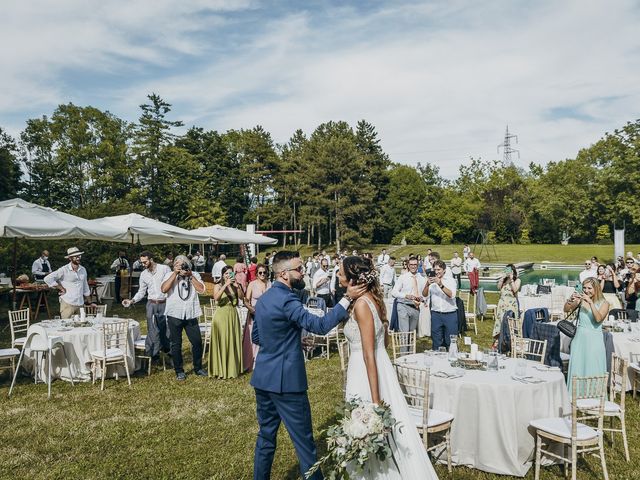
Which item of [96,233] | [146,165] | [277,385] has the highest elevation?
[146,165]

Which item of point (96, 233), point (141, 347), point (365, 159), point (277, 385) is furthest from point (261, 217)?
point (277, 385)

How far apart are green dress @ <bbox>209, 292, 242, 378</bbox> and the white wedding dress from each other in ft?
Result: 14.2

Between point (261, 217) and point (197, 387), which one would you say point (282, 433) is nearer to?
point (197, 387)

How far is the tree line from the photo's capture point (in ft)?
139

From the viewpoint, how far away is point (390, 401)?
3.59 m

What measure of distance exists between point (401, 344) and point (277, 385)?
3.84 metres

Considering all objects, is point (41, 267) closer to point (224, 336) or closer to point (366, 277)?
point (224, 336)

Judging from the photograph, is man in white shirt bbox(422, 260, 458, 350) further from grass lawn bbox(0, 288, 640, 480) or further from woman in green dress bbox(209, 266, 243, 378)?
woman in green dress bbox(209, 266, 243, 378)

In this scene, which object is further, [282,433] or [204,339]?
[204,339]

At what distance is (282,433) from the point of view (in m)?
5.53

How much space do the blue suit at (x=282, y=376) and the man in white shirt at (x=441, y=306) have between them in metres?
4.05

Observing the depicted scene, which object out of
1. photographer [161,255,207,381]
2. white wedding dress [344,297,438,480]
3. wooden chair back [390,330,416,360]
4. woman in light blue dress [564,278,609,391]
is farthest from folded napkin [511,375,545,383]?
photographer [161,255,207,381]

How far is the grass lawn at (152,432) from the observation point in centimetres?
466

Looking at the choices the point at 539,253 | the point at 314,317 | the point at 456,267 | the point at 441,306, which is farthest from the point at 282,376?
the point at 539,253
